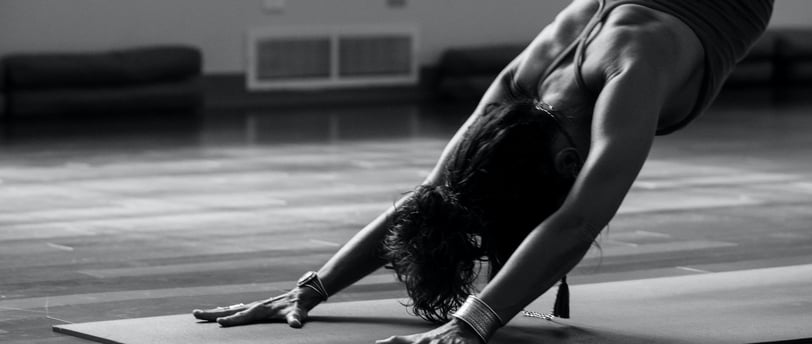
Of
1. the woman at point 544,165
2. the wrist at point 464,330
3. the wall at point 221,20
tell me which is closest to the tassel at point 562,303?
the woman at point 544,165

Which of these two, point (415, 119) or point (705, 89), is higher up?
point (705, 89)

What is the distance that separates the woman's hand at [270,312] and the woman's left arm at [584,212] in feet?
1.26

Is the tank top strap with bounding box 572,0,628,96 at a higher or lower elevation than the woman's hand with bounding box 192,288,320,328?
higher

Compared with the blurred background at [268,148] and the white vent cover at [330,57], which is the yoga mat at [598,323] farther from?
the white vent cover at [330,57]

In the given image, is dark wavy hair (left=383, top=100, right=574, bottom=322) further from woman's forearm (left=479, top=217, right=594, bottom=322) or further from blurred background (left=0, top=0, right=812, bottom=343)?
blurred background (left=0, top=0, right=812, bottom=343)

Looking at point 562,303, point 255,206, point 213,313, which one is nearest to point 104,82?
point 255,206

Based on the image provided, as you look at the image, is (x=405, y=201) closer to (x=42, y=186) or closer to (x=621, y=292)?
(x=621, y=292)

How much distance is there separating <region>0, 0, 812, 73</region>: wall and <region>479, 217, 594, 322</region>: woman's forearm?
6620mm

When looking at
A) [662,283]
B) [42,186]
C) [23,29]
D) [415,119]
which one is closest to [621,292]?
[662,283]

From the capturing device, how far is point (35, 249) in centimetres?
402

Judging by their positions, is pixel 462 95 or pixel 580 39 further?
pixel 462 95

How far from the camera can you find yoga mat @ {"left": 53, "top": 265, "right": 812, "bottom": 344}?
2668 millimetres

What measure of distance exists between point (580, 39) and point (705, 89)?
25cm

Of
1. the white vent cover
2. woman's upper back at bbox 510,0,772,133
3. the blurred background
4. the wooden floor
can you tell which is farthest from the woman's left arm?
the white vent cover
